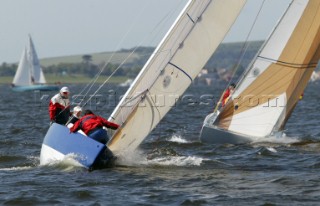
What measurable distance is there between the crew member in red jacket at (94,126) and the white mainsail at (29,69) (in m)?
75.1

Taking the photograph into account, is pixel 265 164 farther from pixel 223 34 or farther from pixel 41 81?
pixel 41 81

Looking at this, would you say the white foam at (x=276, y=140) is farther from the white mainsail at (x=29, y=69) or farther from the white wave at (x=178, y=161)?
the white mainsail at (x=29, y=69)

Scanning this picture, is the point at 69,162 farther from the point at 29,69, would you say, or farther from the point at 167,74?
the point at 29,69

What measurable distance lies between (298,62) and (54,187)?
896 centimetres

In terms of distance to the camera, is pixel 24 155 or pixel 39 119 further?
pixel 39 119

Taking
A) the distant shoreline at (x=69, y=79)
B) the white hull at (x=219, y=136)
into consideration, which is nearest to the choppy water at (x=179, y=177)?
the white hull at (x=219, y=136)

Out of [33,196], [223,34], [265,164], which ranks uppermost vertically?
[223,34]

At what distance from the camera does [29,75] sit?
92.9m

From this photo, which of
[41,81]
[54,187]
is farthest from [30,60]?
[54,187]

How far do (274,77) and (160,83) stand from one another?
541 cm

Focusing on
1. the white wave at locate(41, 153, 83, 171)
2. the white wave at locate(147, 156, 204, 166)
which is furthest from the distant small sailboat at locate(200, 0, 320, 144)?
the white wave at locate(41, 153, 83, 171)

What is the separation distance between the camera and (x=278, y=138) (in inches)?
841

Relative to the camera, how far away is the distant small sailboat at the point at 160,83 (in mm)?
15727

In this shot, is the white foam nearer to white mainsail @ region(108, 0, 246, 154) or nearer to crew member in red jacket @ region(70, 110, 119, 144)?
white mainsail @ region(108, 0, 246, 154)
